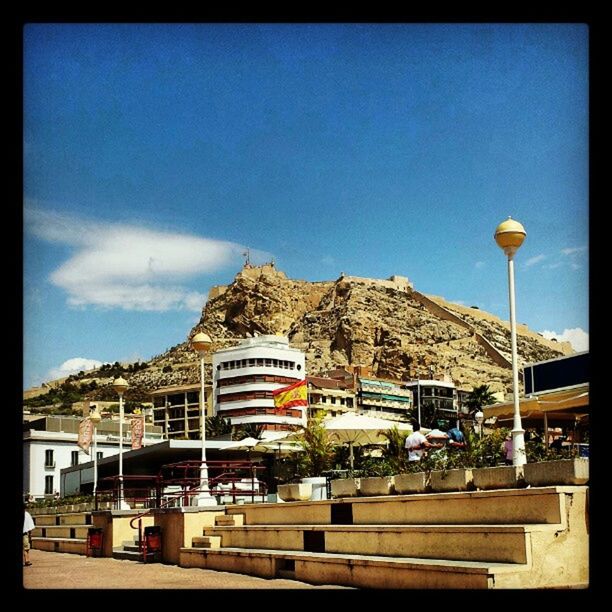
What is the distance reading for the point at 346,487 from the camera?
13.5 meters

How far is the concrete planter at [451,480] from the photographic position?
432 inches

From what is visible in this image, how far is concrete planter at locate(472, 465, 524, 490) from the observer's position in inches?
402

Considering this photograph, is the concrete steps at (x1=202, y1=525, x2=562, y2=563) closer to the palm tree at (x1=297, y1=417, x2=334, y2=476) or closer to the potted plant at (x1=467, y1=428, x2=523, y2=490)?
the potted plant at (x1=467, y1=428, x2=523, y2=490)

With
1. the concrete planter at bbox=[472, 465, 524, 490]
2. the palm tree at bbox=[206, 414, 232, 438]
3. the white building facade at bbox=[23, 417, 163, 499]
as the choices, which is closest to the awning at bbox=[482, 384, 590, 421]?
Answer: the concrete planter at bbox=[472, 465, 524, 490]

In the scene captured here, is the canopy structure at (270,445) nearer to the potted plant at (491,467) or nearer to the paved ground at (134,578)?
the paved ground at (134,578)

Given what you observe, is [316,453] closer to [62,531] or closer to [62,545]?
[62,545]

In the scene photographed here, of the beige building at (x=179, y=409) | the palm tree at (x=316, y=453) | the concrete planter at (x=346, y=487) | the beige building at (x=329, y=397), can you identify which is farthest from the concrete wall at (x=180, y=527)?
the beige building at (x=179, y=409)

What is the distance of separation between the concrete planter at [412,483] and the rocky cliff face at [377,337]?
465 feet

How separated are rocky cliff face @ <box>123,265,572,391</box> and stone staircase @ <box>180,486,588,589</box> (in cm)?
14015

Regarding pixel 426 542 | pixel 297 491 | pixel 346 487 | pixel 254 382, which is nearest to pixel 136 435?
pixel 297 491
